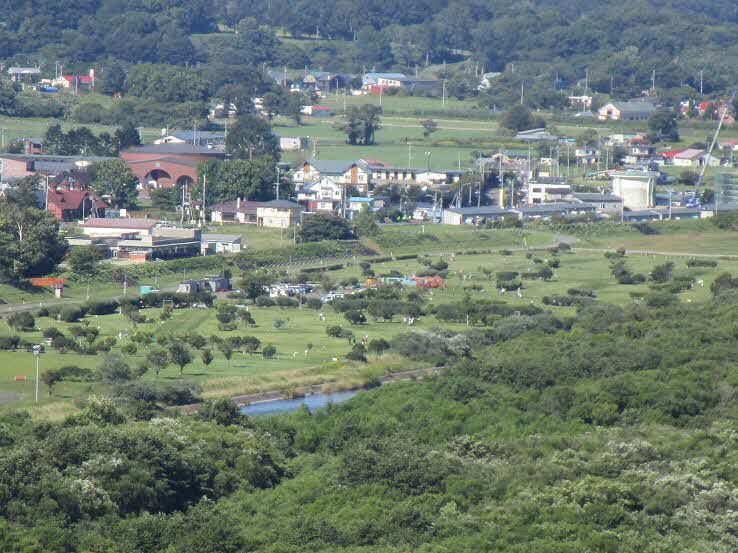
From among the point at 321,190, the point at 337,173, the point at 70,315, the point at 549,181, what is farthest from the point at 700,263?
the point at 70,315

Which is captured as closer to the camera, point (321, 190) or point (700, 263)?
point (700, 263)

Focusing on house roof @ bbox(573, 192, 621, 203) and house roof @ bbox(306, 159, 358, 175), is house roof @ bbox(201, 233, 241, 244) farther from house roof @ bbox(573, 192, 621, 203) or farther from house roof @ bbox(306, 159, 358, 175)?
house roof @ bbox(573, 192, 621, 203)

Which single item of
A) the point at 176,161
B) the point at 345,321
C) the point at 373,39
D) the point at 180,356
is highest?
the point at 373,39

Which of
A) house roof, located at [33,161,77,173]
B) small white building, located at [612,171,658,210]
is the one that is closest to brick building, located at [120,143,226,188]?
house roof, located at [33,161,77,173]

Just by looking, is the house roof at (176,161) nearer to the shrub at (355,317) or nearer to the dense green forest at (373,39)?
the shrub at (355,317)

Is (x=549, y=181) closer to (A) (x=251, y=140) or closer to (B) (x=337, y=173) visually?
(B) (x=337, y=173)
